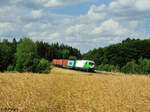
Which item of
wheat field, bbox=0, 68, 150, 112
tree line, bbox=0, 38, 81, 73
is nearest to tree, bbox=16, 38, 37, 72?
tree line, bbox=0, 38, 81, 73

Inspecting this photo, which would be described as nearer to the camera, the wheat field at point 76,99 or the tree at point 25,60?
the wheat field at point 76,99

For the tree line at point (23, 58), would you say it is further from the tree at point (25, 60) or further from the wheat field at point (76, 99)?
the wheat field at point (76, 99)

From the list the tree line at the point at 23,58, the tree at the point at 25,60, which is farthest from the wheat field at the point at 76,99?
the tree at the point at 25,60

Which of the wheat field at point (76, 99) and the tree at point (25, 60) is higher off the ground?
the tree at point (25, 60)

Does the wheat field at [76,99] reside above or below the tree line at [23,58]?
below

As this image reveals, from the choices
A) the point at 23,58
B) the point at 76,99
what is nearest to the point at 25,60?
the point at 23,58

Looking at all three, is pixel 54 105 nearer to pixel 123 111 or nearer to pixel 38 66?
pixel 123 111

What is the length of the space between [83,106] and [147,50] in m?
89.6

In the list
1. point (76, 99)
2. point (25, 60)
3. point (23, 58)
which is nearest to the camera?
point (76, 99)

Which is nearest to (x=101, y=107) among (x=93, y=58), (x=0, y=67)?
(x=0, y=67)

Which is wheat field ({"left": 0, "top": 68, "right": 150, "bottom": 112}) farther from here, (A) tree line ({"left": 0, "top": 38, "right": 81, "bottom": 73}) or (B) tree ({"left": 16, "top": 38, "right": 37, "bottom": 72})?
(B) tree ({"left": 16, "top": 38, "right": 37, "bottom": 72})

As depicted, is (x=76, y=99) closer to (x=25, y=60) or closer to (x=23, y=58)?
(x=25, y=60)

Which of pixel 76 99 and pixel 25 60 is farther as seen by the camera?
pixel 25 60

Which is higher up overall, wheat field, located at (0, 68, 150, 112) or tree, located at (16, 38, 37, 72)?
tree, located at (16, 38, 37, 72)
